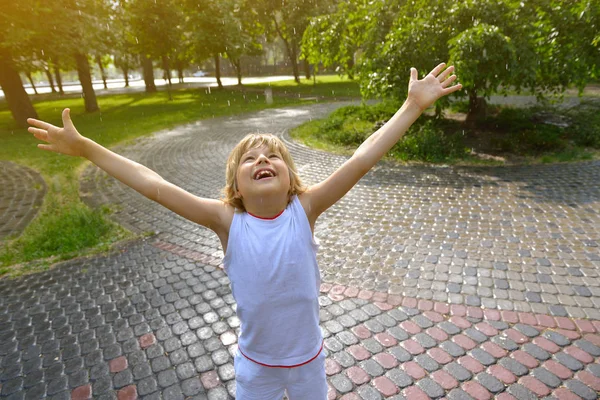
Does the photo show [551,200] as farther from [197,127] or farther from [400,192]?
[197,127]

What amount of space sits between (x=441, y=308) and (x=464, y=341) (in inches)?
20.7

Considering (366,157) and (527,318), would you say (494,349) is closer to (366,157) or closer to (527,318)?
(527,318)

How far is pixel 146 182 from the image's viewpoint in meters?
2.03

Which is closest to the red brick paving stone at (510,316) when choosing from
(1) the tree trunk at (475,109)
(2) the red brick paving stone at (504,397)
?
(2) the red brick paving stone at (504,397)

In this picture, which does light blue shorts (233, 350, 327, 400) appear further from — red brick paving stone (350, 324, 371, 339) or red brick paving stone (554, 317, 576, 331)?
red brick paving stone (554, 317, 576, 331)

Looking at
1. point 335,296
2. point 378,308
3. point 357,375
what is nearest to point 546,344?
point 378,308

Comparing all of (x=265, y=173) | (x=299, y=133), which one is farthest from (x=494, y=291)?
(x=299, y=133)

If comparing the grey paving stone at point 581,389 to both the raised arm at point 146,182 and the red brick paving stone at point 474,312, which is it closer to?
the red brick paving stone at point 474,312

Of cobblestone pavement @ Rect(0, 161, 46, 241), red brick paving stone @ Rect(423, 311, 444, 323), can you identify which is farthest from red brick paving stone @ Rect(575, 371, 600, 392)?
cobblestone pavement @ Rect(0, 161, 46, 241)

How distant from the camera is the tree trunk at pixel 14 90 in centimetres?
1636

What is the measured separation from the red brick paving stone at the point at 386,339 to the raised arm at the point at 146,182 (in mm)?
2316

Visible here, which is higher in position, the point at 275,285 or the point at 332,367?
the point at 275,285

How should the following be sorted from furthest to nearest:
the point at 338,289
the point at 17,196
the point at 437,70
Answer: the point at 17,196, the point at 338,289, the point at 437,70

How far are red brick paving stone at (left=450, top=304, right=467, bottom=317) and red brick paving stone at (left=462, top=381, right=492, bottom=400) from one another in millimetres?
935
